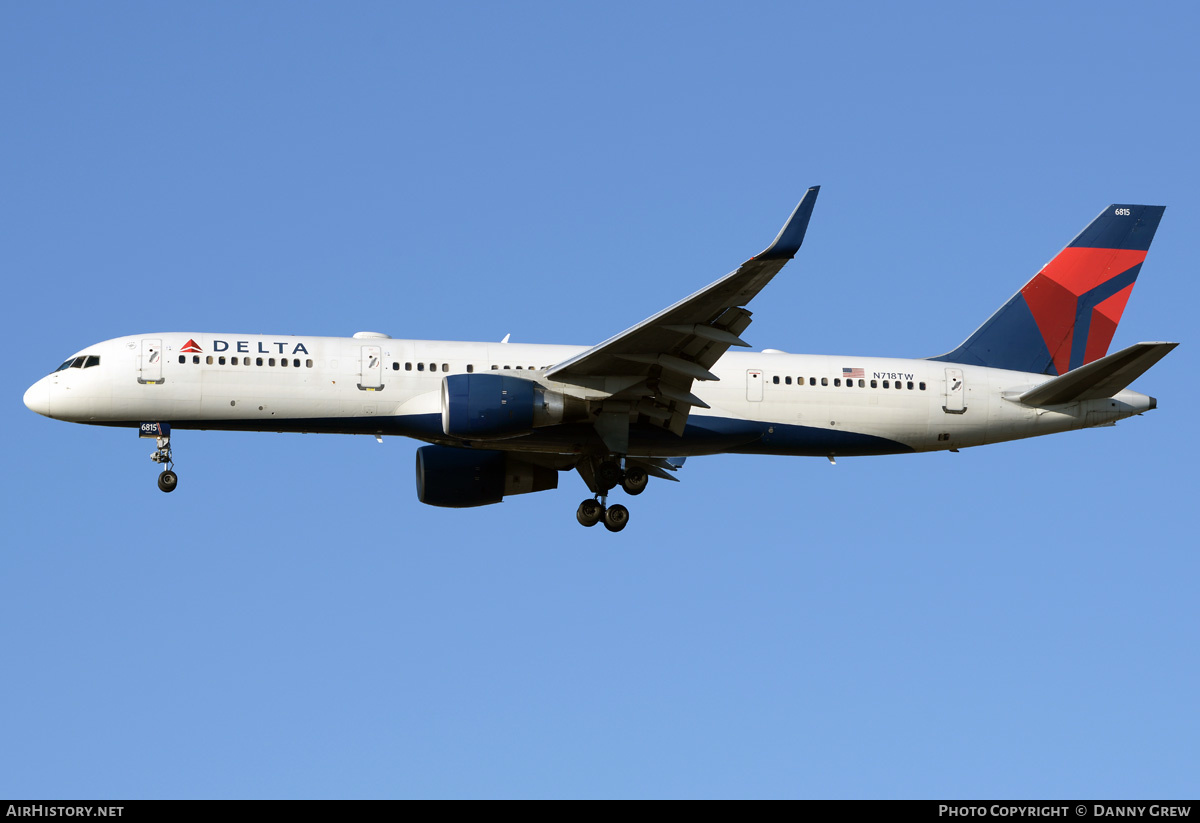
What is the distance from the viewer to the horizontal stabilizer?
33125 millimetres

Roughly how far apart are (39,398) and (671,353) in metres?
15.2

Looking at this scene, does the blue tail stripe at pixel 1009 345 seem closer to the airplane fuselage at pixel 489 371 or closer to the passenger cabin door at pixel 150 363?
the airplane fuselage at pixel 489 371

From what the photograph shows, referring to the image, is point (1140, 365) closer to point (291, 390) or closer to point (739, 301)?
point (739, 301)

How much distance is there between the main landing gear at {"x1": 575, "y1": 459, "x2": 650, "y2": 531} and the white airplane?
0.15ft

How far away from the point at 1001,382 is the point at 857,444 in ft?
14.3

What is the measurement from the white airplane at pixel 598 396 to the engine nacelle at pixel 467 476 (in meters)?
0.04

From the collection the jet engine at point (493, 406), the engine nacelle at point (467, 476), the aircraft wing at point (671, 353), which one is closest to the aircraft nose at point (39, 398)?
the engine nacelle at point (467, 476)

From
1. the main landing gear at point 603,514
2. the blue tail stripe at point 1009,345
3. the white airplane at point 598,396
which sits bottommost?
the main landing gear at point 603,514

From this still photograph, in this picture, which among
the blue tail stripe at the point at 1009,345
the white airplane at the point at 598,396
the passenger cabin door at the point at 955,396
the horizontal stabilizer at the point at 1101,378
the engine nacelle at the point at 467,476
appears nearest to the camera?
the white airplane at the point at 598,396

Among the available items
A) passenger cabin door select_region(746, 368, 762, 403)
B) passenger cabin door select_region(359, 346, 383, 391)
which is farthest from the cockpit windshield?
passenger cabin door select_region(746, 368, 762, 403)

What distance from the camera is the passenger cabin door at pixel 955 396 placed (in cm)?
3666
